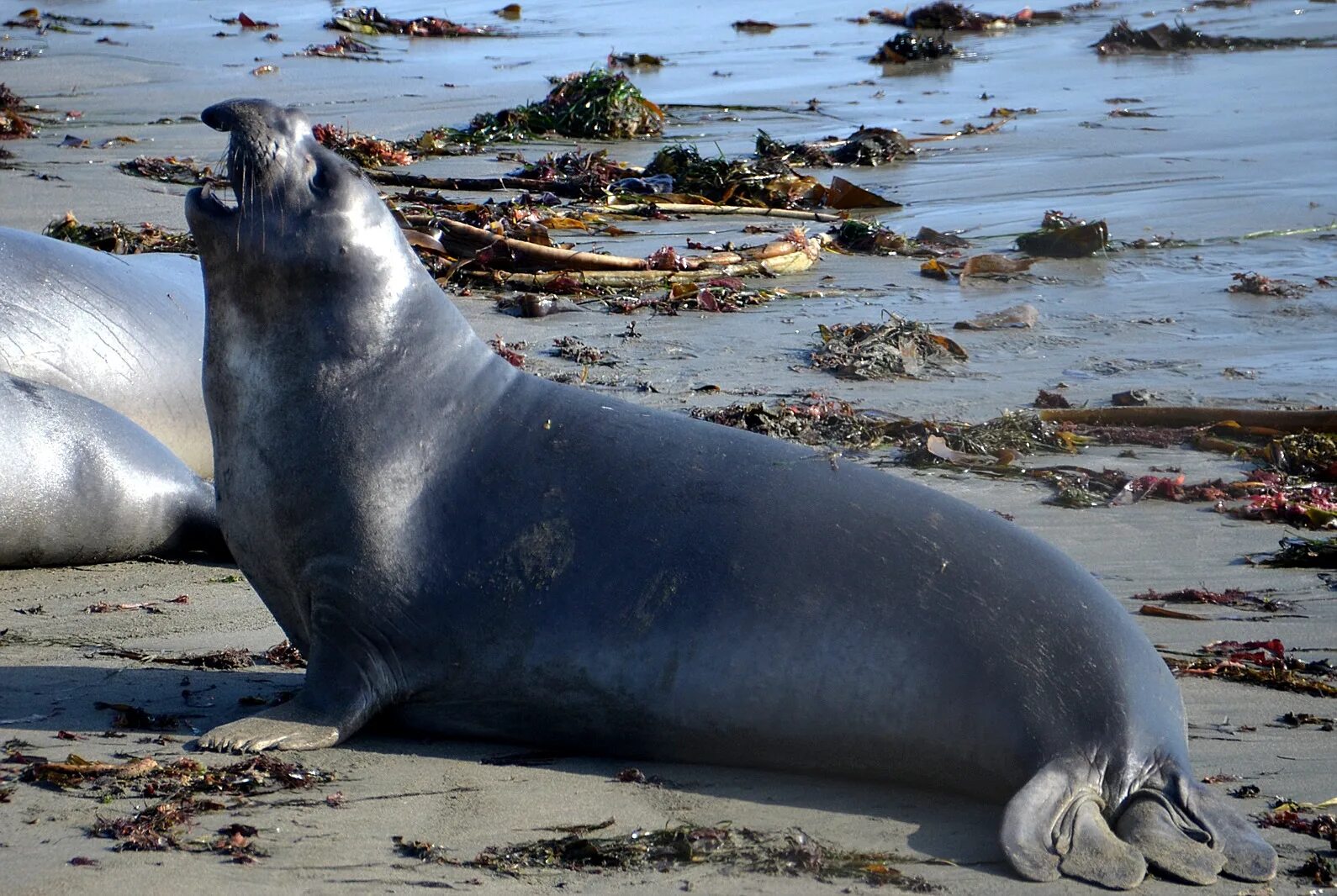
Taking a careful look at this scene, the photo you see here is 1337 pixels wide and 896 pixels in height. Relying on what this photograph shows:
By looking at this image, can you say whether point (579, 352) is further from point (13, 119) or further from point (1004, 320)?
point (13, 119)

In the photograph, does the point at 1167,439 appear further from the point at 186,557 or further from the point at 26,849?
the point at 26,849

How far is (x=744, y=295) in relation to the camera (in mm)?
8867

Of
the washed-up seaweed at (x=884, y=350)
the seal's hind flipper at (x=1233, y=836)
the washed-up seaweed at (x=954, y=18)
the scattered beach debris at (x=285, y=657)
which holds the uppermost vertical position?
the washed-up seaweed at (x=954, y=18)

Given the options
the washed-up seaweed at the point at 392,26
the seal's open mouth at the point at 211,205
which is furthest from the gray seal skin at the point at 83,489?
the washed-up seaweed at the point at 392,26

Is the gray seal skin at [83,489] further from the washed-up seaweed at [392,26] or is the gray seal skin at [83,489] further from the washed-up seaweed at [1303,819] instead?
the washed-up seaweed at [392,26]

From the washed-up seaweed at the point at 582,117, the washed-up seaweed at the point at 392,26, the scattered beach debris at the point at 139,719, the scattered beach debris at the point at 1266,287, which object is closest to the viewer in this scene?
the scattered beach debris at the point at 139,719

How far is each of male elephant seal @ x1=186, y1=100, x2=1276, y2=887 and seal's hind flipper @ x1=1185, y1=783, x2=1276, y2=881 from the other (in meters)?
0.01

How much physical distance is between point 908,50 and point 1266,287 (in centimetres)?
1171

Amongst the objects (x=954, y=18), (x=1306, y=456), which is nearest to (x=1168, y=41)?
(x=954, y=18)

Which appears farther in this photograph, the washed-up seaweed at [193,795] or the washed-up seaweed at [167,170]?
the washed-up seaweed at [167,170]

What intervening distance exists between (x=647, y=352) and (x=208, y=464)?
2053 millimetres

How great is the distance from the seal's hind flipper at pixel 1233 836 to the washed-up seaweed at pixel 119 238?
23.5 feet

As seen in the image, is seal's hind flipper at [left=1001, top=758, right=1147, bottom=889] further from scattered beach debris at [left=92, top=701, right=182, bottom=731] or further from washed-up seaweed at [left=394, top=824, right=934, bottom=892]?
scattered beach debris at [left=92, top=701, right=182, bottom=731]

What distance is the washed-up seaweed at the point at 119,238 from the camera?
→ 9.37 m
